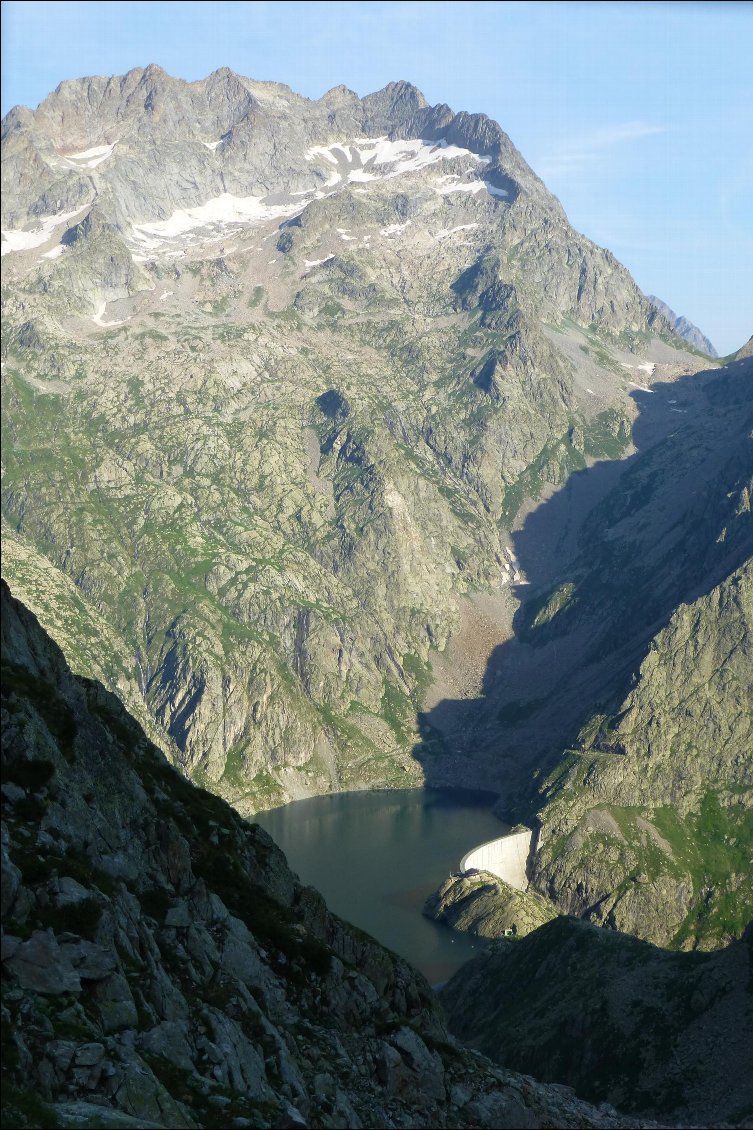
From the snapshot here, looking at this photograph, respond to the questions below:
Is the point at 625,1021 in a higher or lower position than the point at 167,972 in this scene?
lower

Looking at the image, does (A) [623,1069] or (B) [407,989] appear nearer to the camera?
(B) [407,989]

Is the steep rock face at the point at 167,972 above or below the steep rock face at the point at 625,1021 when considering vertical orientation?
above

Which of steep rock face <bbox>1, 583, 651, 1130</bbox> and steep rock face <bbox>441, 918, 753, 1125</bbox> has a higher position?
steep rock face <bbox>1, 583, 651, 1130</bbox>

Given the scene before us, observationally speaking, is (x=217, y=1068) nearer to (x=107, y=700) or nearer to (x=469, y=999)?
(x=107, y=700)

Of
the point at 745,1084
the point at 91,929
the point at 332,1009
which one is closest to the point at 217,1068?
the point at 91,929

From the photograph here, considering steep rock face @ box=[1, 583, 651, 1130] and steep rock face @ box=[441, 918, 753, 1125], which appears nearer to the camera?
steep rock face @ box=[1, 583, 651, 1130]
